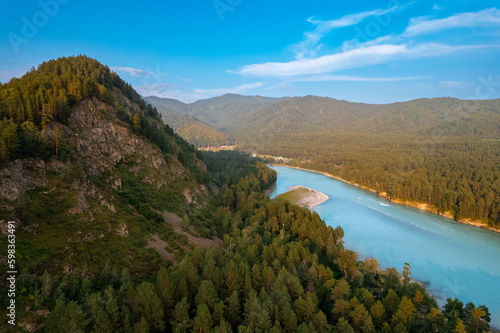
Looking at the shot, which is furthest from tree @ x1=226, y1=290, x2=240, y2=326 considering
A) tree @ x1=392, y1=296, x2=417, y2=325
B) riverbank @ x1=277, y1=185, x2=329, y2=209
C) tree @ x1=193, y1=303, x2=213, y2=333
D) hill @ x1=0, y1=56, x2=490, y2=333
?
riverbank @ x1=277, y1=185, x2=329, y2=209

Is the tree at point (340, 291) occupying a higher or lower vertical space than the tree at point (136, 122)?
lower

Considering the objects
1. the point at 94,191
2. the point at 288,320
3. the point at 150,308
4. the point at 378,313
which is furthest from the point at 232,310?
the point at 94,191

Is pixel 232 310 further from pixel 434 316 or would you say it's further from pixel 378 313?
pixel 434 316

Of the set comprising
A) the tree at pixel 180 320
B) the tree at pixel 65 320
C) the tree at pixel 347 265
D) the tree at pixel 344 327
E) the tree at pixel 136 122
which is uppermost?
Result: the tree at pixel 136 122

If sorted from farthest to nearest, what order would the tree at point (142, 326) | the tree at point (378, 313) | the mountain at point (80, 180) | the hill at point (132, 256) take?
the mountain at point (80, 180) < the tree at point (378, 313) < the hill at point (132, 256) < the tree at point (142, 326)

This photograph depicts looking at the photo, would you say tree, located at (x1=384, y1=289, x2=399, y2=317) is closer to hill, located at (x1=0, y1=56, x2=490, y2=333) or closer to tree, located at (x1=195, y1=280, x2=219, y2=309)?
hill, located at (x1=0, y1=56, x2=490, y2=333)

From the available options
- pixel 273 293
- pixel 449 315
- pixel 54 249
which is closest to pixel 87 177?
pixel 54 249

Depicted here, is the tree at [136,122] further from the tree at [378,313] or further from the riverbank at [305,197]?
Answer: the riverbank at [305,197]

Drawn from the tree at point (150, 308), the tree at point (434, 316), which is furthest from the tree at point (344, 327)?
the tree at point (150, 308)
